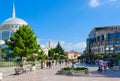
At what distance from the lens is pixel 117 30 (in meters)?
110

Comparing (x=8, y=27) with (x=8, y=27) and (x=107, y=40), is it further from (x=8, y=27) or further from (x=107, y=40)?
(x=107, y=40)

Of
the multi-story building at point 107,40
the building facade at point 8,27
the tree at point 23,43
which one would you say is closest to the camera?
the tree at point 23,43

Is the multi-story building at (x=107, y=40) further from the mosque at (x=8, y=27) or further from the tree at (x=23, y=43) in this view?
the tree at (x=23, y=43)

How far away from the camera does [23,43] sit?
5916cm

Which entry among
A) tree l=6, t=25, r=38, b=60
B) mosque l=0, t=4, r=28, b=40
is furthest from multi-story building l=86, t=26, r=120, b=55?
tree l=6, t=25, r=38, b=60

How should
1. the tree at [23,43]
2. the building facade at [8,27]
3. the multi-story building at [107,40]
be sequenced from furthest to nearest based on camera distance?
the building facade at [8,27] → the multi-story building at [107,40] → the tree at [23,43]

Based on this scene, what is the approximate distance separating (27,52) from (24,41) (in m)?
2.40

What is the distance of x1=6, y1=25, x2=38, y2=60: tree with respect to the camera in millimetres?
58719

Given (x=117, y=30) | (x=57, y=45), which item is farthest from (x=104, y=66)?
(x=57, y=45)

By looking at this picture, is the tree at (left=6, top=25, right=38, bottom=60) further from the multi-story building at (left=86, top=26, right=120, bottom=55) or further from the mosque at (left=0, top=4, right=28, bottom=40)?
the mosque at (left=0, top=4, right=28, bottom=40)

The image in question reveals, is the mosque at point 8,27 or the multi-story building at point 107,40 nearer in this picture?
the multi-story building at point 107,40

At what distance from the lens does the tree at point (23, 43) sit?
A: 193 feet

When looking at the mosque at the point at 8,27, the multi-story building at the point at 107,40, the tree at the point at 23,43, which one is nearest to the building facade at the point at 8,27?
the mosque at the point at 8,27

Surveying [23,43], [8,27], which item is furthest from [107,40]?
[23,43]
